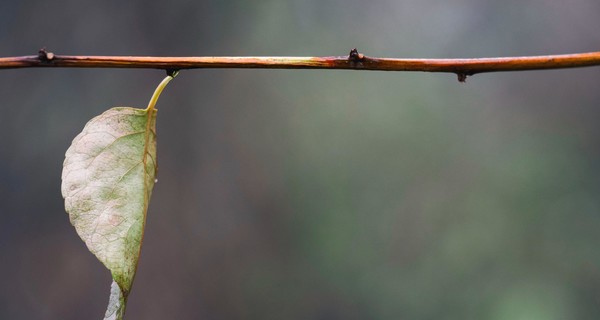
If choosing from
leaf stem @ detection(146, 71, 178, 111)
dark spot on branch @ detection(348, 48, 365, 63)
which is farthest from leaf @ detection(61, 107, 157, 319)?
dark spot on branch @ detection(348, 48, 365, 63)

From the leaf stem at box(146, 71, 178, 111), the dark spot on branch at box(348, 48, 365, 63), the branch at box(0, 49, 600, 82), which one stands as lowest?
the leaf stem at box(146, 71, 178, 111)

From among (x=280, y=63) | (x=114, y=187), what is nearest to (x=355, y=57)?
(x=280, y=63)

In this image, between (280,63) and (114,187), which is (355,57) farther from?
(114,187)

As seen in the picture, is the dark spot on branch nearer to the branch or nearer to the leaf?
the branch

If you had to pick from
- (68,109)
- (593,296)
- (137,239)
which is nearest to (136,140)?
(137,239)

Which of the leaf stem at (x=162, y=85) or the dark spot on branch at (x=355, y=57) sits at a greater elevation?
the dark spot on branch at (x=355, y=57)

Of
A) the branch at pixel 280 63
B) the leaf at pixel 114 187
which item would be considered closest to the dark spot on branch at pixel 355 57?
the branch at pixel 280 63

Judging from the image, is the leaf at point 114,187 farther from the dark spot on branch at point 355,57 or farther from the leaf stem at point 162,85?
the dark spot on branch at point 355,57

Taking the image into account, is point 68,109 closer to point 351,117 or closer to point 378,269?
point 351,117
